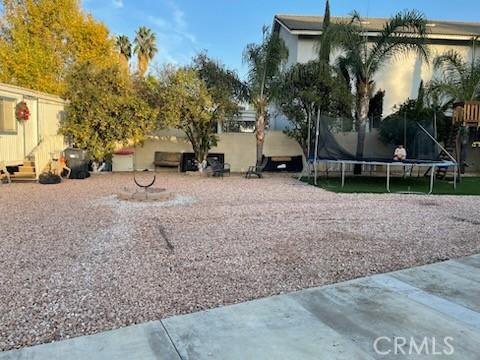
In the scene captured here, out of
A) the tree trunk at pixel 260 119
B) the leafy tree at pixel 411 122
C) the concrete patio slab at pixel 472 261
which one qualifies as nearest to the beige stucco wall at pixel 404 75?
the leafy tree at pixel 411 122

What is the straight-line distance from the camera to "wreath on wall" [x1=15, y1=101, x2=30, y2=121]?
10555mm

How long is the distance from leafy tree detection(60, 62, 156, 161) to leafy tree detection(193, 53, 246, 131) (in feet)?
6.66

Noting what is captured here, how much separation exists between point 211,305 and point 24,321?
54.4 inches

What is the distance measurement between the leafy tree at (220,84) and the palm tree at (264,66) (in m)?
0.44

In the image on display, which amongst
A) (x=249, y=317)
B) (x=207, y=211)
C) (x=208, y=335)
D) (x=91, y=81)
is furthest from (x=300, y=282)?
(x=91, y=81)

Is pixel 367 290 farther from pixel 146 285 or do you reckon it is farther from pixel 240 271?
pixel 146 285

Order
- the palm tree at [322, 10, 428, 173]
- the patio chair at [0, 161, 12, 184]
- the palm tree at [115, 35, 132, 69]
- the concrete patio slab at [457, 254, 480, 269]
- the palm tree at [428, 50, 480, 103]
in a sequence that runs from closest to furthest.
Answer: the concrete patio slab at [457, 254, 480, 269]
the patio chair at [0, 161, 12, 184]
the palm tree at [322, 10, 428, 173]
the palm tree at [428, 50, 480, 103]
the palm tree at [115, 35, 132, 69]

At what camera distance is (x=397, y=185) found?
11.7 metres

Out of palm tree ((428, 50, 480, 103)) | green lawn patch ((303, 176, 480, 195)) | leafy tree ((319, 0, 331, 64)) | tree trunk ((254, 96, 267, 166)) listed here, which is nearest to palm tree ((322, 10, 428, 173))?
leafy tree ((319, 0, 331, 64))

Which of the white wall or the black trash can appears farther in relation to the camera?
the white wall
